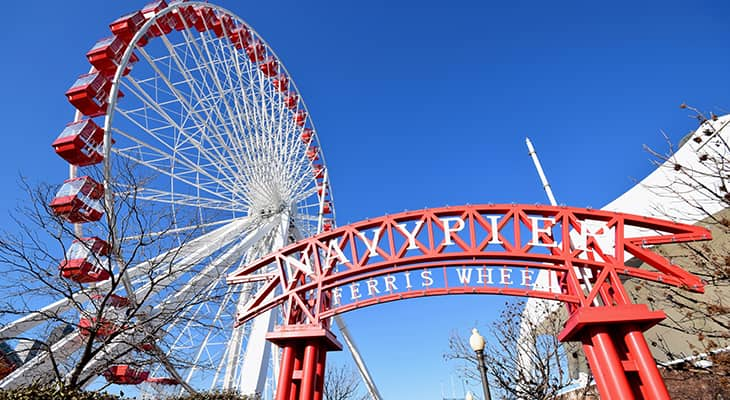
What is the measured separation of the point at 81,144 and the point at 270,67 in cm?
1216

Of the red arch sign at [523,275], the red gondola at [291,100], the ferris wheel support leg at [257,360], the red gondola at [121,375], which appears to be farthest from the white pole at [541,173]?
the red gondola at [291,100]

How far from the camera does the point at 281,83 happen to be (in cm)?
2436

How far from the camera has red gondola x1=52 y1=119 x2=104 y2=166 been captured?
13.1 m

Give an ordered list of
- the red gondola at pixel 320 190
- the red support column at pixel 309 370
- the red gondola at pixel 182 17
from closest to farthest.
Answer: the red support column at pixel 309 370 < the red gondola at pixel 182 17 < the red gondola at pixel 320 190

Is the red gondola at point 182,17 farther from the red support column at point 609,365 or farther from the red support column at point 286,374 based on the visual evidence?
the red support column at point 609,365

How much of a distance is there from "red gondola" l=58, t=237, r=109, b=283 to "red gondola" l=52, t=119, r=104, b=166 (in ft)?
8.99

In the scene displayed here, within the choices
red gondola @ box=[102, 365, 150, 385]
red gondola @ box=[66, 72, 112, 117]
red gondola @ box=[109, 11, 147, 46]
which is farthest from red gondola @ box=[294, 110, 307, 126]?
red gondola @ box=[102, 365, 150, 385]

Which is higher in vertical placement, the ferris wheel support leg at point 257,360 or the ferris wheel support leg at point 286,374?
the ferris wheel support leg at point 257,360

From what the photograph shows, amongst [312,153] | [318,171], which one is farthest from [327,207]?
[312,153]

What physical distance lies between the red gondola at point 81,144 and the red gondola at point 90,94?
67cm

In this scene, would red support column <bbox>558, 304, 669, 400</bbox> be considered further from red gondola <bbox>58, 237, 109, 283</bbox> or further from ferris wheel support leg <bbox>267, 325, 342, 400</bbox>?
red gondola <bbox>58, 237, 109, 283</bbox>

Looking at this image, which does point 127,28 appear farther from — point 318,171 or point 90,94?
point 318,171

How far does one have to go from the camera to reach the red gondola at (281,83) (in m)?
23.9

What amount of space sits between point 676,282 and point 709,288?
9.95m
